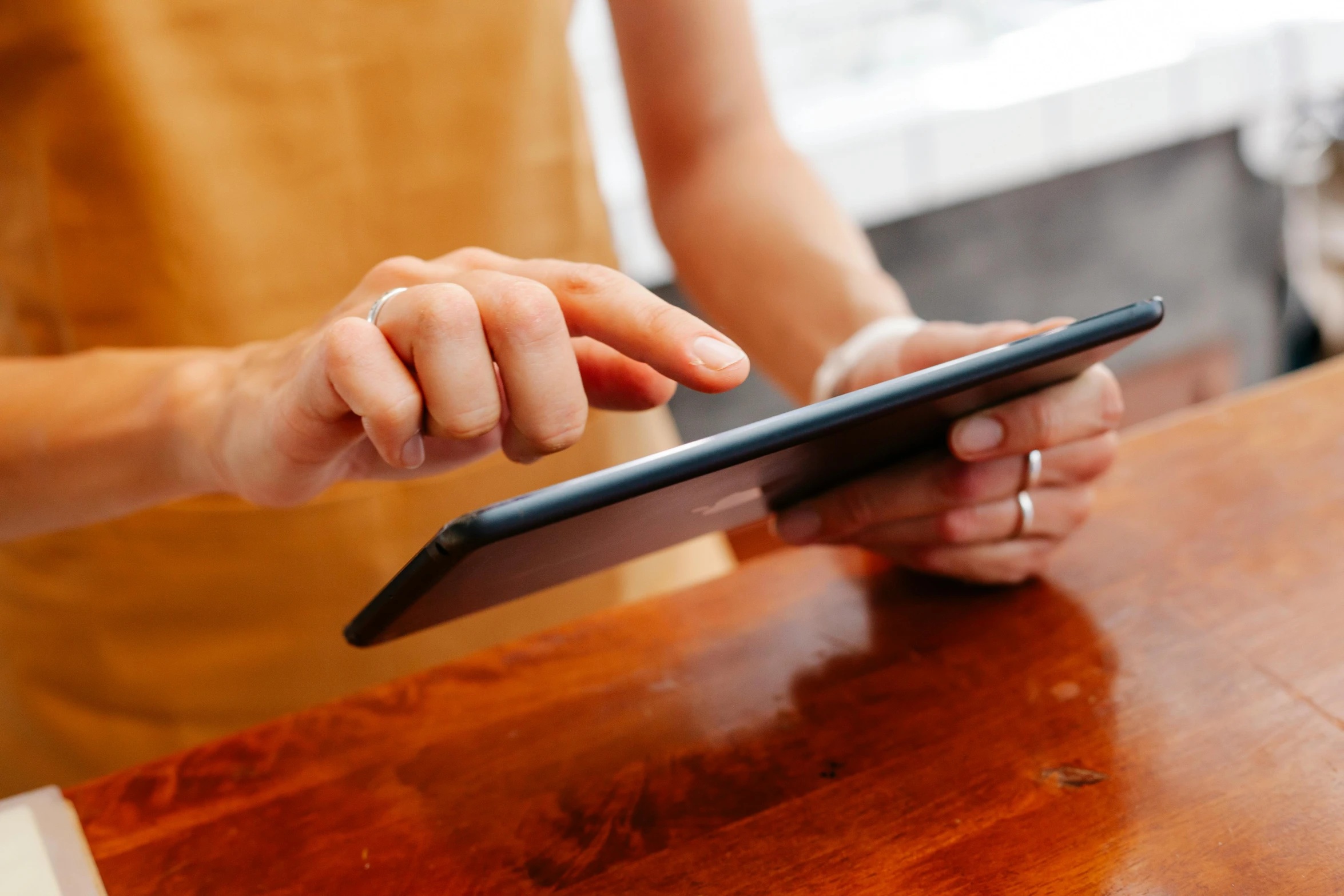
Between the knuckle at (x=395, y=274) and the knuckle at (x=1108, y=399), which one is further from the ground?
the knuckle at (x=395, y=274)

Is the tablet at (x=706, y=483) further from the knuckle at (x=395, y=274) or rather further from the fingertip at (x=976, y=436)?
the knuckle at (x=395, y=274)

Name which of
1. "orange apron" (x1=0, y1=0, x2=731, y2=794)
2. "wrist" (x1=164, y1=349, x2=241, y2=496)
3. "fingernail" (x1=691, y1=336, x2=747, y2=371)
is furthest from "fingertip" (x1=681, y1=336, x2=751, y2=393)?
"orange apron" (x1=0, y1=0, x2=731, y2=794)

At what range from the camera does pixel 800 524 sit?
2.63 feet

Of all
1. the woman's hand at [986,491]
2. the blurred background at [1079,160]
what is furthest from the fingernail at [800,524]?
the blurred background at [1079,160]

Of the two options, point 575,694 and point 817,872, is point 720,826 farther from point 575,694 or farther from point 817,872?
point 575,694

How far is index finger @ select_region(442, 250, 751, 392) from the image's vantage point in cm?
60

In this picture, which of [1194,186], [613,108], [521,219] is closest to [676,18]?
[521,219]

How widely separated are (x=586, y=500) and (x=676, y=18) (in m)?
0.82

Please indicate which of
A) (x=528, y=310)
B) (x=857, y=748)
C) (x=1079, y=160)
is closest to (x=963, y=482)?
(x=857, y=748)

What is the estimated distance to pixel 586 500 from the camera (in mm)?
485

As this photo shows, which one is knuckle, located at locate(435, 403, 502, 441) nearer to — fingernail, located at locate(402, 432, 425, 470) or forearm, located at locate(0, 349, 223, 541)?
fingernail, located at locate(402, 432, 425, 470)

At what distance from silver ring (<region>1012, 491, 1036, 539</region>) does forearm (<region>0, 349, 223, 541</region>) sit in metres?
0.57

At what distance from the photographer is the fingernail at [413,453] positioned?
591 millimetres

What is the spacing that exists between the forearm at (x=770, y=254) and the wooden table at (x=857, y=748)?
0.27m
